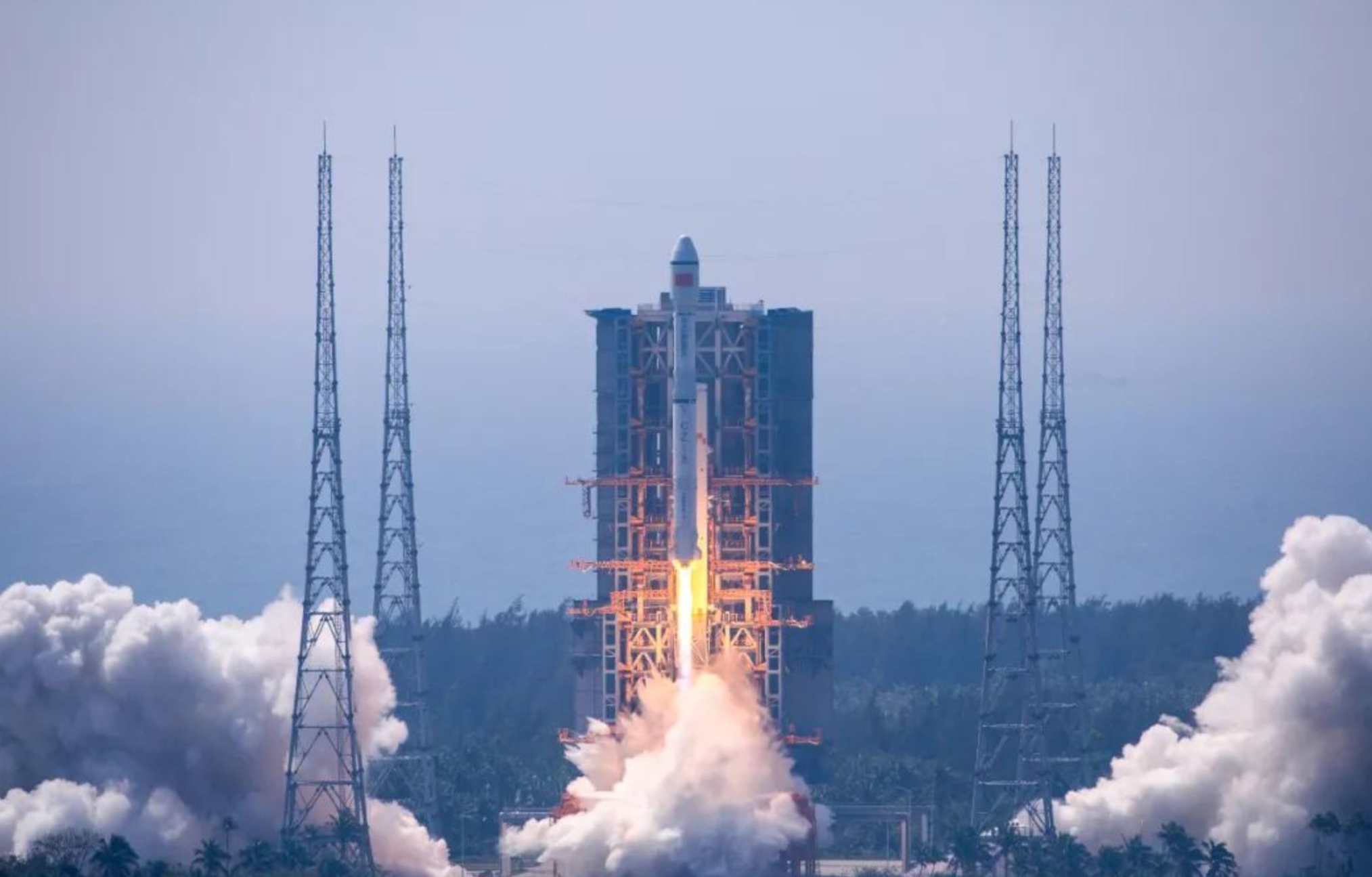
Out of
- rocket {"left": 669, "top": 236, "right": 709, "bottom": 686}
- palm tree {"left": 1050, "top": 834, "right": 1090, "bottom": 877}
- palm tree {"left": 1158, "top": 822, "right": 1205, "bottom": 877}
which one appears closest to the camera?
palm tree {"left": 1158, "top": 822, "right": 1205, "bottom": 877}

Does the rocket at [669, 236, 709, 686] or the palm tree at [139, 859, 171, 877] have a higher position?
the rocket at [669, 236, 709, 686]

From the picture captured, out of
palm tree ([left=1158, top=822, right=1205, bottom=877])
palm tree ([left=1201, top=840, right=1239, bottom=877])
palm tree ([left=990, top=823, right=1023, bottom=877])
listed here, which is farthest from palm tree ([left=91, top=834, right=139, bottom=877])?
palm tree ([left=1201, top=840, right=1239, bottom=877])

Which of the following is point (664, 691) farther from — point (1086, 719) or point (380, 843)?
point (1086, 719)

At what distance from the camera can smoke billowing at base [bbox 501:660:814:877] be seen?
342ft

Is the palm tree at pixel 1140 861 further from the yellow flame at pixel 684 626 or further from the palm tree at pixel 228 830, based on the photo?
the palm tree at pixel 228 830

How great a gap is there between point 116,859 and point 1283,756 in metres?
32.0

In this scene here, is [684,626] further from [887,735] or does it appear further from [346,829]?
[887,735]

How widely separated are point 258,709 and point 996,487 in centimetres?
2169

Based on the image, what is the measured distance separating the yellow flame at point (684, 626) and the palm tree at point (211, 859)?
1383 centimetres

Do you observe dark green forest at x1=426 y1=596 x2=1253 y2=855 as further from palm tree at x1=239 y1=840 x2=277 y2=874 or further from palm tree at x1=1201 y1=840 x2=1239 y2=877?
palm tree at x1=239 y1=840 x2=277 y2=874

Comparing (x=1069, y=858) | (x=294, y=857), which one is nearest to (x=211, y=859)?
(x=294, y=857)

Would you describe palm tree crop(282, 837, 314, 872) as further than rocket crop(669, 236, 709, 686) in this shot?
No

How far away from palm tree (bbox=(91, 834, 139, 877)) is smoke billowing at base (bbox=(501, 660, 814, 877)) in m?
11.7

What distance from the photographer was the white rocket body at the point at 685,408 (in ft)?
355
